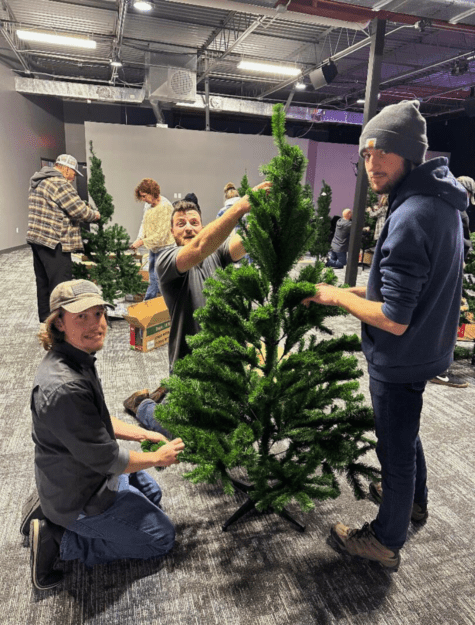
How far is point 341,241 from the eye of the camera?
32.3ft

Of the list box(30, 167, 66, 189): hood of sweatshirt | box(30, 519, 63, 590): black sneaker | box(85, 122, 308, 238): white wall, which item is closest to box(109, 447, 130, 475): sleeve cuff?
box(30, 519, 63, 590): black sneaker

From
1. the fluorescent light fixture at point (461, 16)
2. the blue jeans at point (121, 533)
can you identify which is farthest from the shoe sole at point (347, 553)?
the fluorescent light fixture at point (461, 16)

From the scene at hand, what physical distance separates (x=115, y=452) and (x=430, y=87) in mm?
13880

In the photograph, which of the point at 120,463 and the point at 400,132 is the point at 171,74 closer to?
the point at 400,132

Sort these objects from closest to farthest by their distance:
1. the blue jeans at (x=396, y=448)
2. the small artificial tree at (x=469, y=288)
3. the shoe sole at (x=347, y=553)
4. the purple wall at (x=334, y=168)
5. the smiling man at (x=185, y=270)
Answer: the blue jeans at (x=396, y=448) < the shoe sole at (x=347, y=553) < the smiling man at (x=185, y=270) < the small artificial tree at (x=469, y=288) < the purple wall at (x=334, y=168)

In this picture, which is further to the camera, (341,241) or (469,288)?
(341,241)

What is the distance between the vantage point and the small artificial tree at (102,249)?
5.48 metres

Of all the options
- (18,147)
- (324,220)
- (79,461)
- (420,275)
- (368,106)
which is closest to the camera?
(420,275)

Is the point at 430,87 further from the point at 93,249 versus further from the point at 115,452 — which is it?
the point at 115,452

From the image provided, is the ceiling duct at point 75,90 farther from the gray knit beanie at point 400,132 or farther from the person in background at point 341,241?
the gray knit beanie at point 400,132

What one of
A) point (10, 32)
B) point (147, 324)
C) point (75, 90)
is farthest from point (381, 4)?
point (75, 90)

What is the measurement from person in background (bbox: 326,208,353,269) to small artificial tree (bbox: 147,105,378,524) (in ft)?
26.3

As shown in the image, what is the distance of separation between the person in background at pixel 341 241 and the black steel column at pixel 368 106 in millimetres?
2895

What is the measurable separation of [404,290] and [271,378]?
2.14 ft
